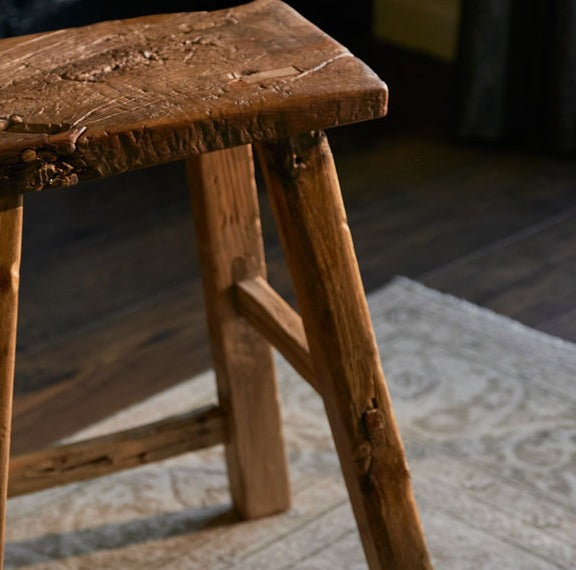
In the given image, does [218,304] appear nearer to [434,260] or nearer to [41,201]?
[434,260]

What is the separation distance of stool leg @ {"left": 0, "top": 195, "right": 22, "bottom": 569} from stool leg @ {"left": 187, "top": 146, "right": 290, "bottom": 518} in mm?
303

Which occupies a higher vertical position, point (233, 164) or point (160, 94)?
point (160, 94)

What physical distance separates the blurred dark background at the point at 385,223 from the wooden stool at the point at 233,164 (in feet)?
1.59

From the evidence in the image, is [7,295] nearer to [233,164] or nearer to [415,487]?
[233,164]

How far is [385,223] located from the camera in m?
2.15

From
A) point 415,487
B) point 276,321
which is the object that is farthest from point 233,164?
point 415,487

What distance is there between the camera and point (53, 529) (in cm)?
139

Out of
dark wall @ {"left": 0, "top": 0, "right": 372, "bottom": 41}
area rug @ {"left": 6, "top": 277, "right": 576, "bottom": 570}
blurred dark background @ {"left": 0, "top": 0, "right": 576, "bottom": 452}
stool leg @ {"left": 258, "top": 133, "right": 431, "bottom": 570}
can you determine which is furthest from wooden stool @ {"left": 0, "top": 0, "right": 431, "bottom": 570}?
dark wall @ {"left": 0, "top": 0, "right": 372, "bottom": 41}

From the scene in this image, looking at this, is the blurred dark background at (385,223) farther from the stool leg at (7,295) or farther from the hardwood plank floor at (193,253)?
the stool leg at (7,295)

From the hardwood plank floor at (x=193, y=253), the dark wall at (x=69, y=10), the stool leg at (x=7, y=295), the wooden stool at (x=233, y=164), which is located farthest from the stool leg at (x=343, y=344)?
the dark wall at (x=69, y=10)

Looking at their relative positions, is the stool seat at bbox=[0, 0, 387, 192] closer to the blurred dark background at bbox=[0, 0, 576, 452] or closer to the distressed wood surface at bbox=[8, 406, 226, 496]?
the distressed wood surface at bbox=[8, 406, 226, 496]

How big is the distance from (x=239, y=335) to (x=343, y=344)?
1.02ft

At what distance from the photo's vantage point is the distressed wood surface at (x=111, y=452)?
1200 millimetres

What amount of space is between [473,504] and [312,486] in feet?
0.66
